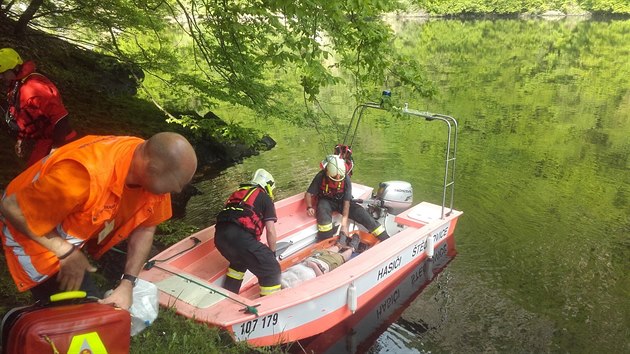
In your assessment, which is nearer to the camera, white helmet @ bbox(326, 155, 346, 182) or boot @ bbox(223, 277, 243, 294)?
boot @ bbox(223, 277, 243, 294)

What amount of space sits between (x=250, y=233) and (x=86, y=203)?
3073mm

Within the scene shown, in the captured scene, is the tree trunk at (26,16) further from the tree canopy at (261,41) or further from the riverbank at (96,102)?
the riverbank at (96,102)

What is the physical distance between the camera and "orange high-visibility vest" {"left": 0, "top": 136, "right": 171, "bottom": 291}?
6.74ft

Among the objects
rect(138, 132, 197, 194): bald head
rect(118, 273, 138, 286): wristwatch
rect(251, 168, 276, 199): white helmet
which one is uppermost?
rect(138, 132, 197, 194): bald head

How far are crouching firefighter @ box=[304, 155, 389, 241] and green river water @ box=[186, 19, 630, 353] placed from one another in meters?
1.17

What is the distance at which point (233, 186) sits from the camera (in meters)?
10.8

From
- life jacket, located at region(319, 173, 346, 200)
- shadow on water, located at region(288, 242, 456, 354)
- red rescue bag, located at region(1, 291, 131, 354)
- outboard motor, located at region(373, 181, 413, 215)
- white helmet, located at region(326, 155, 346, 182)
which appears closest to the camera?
red rescue bag, located at region(1, 291, 131, 354)

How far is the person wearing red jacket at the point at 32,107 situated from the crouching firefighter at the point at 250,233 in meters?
1.69

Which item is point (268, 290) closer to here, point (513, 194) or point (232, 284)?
point (232, 284)

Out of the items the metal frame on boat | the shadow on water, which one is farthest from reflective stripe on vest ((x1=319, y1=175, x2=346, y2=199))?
the shadow on water

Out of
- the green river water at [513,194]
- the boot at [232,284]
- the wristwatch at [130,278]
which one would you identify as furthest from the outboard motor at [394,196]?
the wristwatch at [130,278]

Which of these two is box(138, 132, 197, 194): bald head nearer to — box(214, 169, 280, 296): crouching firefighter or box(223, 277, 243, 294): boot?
box(214, 169, 280, 296): crouching firefighter

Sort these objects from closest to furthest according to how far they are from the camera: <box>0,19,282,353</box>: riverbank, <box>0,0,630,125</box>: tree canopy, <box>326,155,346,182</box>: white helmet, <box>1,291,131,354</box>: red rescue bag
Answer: <box>1,291,131,354</box>: red rescue bag, <box>0,0,630,125</box>: tree canopy, <box>326,155,346,182</box>: white helmet, <box>0,19,282,353</box>: riverbank

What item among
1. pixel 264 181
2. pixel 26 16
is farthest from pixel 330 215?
pixel 26 16
